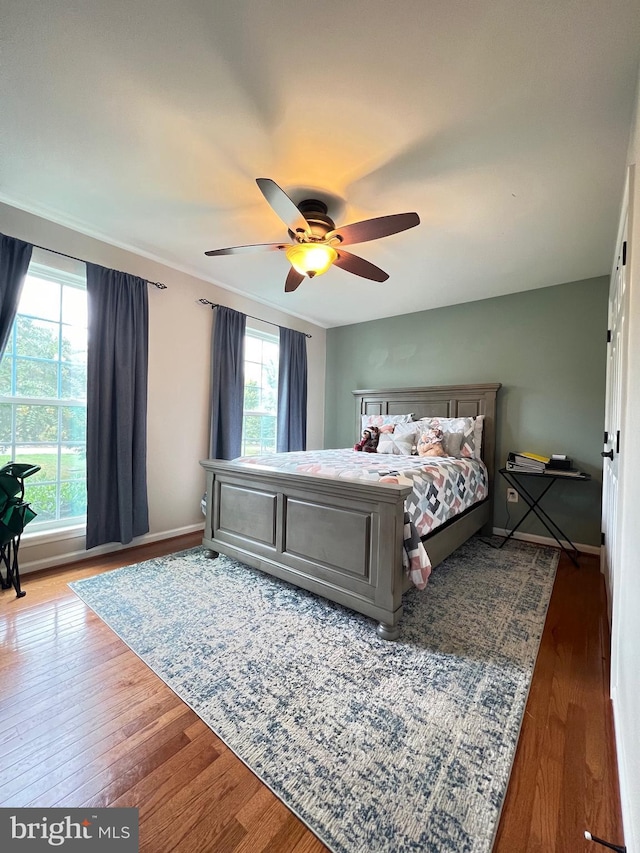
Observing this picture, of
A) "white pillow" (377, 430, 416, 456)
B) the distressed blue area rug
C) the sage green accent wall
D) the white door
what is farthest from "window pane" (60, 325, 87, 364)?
the white door

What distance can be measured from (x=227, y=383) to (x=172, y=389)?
1.84 feet

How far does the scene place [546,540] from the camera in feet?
10.9

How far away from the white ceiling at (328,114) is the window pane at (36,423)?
140 centimetres

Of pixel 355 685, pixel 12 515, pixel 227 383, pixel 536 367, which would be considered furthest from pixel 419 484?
pixel 12 515

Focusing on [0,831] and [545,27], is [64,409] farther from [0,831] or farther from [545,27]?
[545,27]

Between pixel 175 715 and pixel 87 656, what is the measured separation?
629 millimetres

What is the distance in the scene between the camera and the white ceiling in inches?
47.6

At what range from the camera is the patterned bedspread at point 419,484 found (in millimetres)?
1861

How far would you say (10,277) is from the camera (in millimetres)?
2311

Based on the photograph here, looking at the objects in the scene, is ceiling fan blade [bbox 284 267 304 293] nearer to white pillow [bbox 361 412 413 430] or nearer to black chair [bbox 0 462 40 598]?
white pillow [bbox 361 412 413 430]

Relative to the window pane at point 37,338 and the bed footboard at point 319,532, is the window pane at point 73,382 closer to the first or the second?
the window pane at point 37,338

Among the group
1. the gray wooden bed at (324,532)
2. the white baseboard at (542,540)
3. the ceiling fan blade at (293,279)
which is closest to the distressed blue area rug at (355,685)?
the gray wooden bed at (324,532)

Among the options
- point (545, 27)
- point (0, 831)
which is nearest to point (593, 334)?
point (545, 27)

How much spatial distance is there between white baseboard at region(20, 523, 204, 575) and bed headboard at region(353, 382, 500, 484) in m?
2.53
